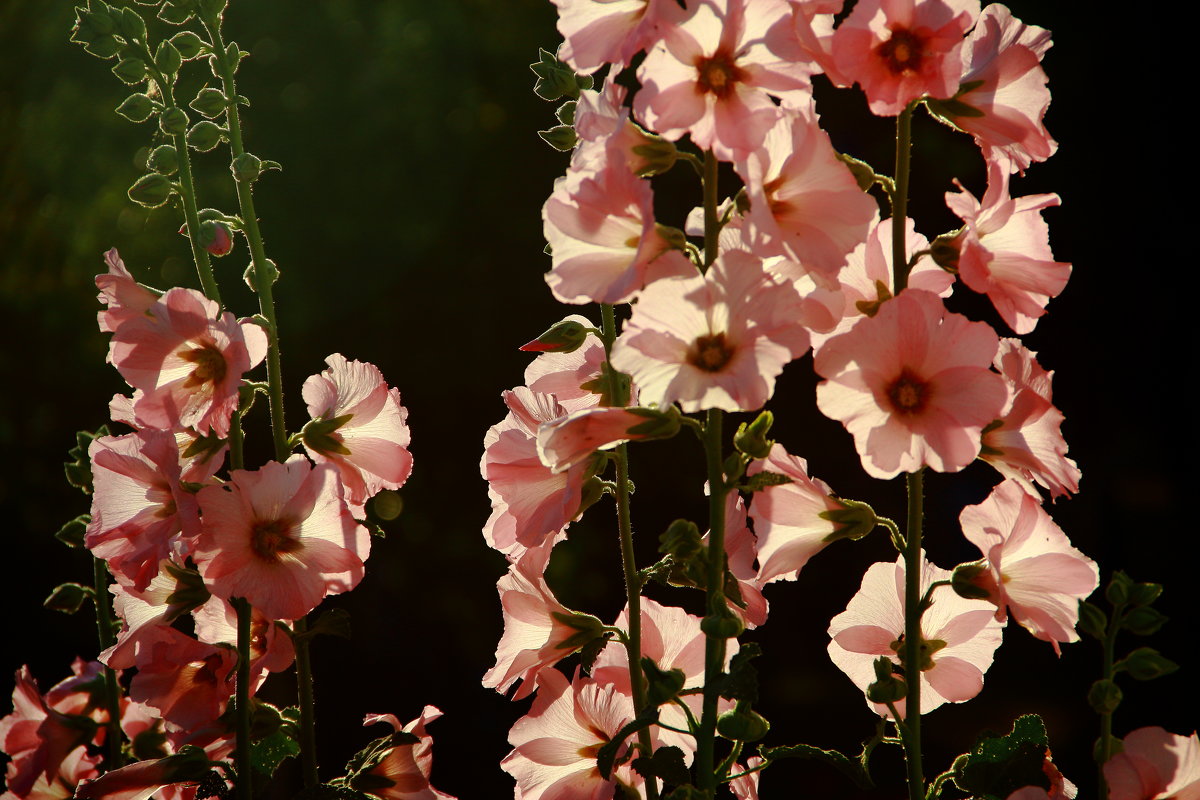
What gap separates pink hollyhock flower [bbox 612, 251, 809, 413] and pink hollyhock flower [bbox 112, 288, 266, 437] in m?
0.34

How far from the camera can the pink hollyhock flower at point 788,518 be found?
0.71 metres

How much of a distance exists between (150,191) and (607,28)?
450 mm

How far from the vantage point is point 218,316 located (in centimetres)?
84

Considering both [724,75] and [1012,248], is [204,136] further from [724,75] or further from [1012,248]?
[1012,248]

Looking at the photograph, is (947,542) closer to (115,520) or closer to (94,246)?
(115,520)

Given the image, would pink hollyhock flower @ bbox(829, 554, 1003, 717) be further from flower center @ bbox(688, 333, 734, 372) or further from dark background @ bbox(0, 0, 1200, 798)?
dark background @ bbox(0, 0, 1200, 798)

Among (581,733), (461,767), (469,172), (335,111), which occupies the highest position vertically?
(335,111)

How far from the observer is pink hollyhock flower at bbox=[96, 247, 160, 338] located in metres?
0.84

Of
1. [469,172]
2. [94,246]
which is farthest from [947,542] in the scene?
[94,246]

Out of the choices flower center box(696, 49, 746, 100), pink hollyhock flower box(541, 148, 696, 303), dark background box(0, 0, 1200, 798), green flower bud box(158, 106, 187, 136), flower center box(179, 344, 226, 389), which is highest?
flower center box(696, 49, 746, 100)

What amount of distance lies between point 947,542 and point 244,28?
5.29 ft

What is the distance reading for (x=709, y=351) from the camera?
25.2 inches

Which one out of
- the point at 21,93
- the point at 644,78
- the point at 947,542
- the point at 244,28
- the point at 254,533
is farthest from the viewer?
the point at 21,93

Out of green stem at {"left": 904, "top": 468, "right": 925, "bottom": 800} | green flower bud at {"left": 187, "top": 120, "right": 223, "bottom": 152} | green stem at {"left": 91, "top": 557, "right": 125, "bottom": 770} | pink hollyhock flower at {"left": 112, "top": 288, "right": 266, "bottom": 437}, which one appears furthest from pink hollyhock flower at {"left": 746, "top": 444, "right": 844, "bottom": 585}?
green stem at {"left": 91, "top": 557, "right": 125, "bottom": 770}
